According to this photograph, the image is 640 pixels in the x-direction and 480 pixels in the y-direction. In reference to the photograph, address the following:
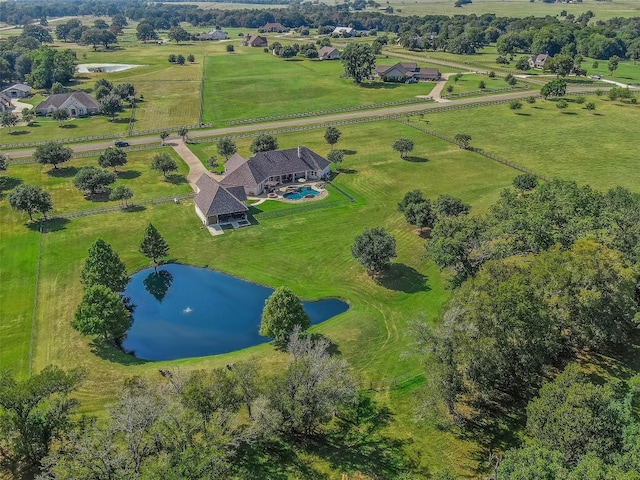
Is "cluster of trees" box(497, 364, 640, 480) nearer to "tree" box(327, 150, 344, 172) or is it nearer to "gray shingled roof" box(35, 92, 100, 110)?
"tree" box(327, 150, 344, 172)

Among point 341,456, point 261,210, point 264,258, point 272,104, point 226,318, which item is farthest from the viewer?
point 272,104

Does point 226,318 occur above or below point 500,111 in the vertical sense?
below

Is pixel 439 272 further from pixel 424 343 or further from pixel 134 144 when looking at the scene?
pixel 134 144

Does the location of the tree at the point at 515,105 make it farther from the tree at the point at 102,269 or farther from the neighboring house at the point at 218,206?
the tree at the point at 102,269

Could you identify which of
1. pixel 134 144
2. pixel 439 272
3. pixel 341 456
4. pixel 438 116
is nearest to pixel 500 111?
pixel 438 116

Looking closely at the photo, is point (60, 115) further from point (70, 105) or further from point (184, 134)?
point (184, 134)

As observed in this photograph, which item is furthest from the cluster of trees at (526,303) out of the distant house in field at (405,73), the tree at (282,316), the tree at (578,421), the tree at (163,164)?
the distant house in field at (405,73)

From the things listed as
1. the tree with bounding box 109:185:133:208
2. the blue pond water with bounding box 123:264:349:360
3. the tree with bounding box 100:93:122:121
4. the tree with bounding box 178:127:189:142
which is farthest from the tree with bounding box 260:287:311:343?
the tree with bounding box 100:93:122:121
